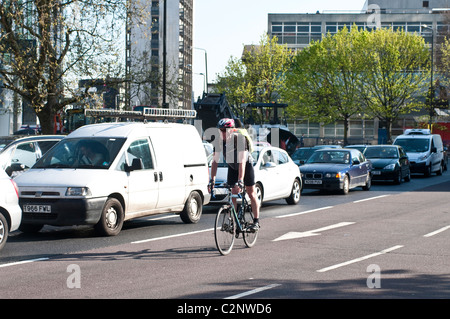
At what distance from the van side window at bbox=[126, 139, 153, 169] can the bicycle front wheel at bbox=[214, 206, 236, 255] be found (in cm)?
321

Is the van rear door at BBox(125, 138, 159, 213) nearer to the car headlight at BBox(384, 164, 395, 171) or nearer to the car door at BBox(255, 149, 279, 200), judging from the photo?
the car door at BBox(255, 149, 279, 200)

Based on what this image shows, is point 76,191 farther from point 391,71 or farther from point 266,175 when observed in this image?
point 391,71

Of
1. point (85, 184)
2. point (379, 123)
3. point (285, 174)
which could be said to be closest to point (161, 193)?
point (85, 184)

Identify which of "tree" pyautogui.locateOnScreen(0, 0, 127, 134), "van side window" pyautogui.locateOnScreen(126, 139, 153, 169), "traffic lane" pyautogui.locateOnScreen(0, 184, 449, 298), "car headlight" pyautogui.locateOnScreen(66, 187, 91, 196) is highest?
"tree" pyautogui.locateOnScreen(0, 0, 127, 134)

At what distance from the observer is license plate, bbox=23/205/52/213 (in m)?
11.7

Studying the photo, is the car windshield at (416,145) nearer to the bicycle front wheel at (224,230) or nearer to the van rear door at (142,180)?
the van rear door at (142,180)

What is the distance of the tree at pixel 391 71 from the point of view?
199ft

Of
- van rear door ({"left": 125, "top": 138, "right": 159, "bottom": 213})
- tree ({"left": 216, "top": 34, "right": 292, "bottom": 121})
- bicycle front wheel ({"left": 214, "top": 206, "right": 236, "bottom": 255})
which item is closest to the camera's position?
bicycle front wheel ({"left": 214, "top": 206, "right": 236, "bottom": 255})

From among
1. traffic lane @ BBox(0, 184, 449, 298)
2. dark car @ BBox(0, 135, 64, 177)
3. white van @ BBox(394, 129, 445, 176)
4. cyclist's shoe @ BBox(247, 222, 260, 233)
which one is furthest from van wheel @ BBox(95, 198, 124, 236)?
white van @ BBox(394, 129, 445, 176)

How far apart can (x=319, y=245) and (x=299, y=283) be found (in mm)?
3303

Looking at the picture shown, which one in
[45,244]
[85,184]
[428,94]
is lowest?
[45,244]

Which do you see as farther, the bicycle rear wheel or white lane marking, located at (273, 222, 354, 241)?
white lane marking, located at (273, 222, 354, 241)

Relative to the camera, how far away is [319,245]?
443 inches

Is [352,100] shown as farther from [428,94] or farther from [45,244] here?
[45,244]
